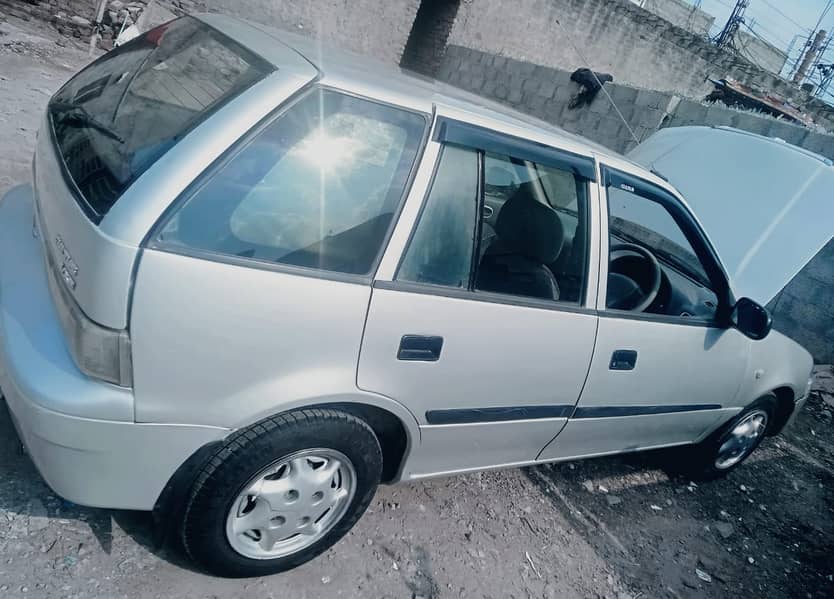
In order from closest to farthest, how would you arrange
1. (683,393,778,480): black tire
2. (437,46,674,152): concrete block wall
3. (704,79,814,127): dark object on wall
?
(683,393,778,480): black tire → (437,46,674,152): concrete block wall → (704,79,814,127): dark object on wall

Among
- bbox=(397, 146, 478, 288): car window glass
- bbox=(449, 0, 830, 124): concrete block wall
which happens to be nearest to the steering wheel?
bbox=(397, 146, 478, 288): car window glass

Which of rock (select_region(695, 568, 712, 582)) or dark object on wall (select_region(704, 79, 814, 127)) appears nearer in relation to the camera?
A: rock (select_region(695, 568, 712, 582))

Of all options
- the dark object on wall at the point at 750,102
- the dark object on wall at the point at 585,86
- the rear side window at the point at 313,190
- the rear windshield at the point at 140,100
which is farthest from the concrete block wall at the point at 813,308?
the rear windshield at the point at 140,100

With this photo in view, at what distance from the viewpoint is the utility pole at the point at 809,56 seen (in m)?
24.6

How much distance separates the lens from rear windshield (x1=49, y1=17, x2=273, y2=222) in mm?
1599

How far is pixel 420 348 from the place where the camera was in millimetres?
1880

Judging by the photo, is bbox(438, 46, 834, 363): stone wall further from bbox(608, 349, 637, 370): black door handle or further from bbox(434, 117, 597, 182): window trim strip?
bbox(434, 117, 597, 182): window trim strip

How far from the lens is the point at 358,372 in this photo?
5.88 feet

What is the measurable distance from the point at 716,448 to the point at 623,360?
58.1 inches

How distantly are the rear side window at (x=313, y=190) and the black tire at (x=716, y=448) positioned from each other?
8.84 feet

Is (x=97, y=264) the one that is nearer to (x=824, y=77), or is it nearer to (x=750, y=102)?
(x=750, y=102)

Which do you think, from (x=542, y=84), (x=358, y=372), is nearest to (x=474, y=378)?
(x=358, y=372)

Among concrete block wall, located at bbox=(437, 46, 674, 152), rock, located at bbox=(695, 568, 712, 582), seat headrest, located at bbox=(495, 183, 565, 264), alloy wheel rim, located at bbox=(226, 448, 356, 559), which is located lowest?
rock, located at bbox=(695, 568, 712, 582)

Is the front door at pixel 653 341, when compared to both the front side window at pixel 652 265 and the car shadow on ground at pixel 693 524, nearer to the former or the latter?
the front side window at pixel 652 265
